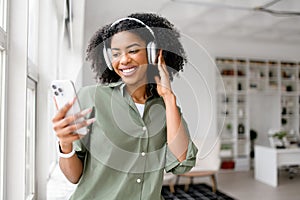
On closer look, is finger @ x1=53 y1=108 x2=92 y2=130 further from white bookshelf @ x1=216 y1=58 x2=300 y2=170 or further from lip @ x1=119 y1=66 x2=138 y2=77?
white bookshelf @ x1=216 y1=58 x2=300 y2=170

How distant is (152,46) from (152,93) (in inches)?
4.3

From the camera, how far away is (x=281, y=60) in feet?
18.0

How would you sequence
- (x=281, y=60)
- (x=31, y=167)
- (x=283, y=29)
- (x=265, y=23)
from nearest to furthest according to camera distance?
(x=31, y=167)
(x=265, y=23)
(x=283, y=29)
(x=281, y=60)

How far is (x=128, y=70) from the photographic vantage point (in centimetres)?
72

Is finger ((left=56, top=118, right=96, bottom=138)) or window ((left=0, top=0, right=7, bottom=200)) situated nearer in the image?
finger ((left=56, top=118, right=96, bottom=138))

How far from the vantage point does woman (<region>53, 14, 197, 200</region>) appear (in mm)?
725

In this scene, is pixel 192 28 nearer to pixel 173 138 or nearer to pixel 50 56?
pixel 50 56

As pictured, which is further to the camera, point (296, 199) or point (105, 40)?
point (296, 199)

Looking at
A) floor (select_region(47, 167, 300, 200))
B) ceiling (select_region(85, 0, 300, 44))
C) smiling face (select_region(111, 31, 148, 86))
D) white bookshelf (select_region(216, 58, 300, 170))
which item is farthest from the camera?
white bookshelf (select_region(216, 58, 300, 170))

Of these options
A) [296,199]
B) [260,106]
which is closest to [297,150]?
[296,199]

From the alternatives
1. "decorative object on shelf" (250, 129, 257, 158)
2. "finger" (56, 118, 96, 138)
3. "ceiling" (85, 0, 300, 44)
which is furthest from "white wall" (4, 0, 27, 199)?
"decorative object on shelf" (250, 129, 257, 158)

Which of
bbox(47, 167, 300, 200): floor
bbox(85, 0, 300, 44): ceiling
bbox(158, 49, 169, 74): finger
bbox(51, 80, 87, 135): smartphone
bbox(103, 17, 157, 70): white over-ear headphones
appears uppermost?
bbox(85, 0, 300, 44): ceiling

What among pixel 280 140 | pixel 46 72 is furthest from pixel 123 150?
pixel 280 140

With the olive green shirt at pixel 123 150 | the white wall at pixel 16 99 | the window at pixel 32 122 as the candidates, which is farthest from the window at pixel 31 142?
the olive green shirt at pixel 123 150
